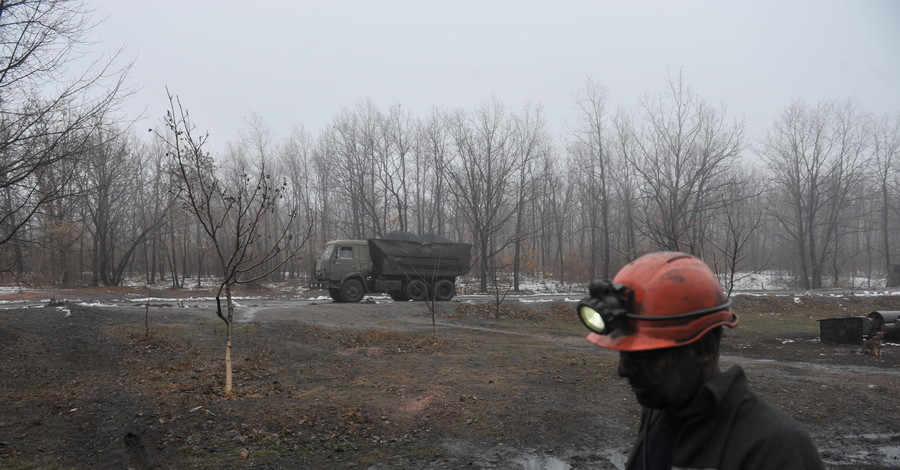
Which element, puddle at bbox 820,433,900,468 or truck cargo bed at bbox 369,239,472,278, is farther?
truck cargo bed at bbox 369,239,472,278

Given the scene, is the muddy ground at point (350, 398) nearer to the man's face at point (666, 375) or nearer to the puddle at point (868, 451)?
the puddle at point (868, 451)

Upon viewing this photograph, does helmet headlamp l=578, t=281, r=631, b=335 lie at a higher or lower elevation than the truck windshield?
lower

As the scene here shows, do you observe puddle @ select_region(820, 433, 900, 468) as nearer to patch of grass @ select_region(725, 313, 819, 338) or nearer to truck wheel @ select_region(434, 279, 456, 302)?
patch of grass @ select_region(725, 313, 819, 338)

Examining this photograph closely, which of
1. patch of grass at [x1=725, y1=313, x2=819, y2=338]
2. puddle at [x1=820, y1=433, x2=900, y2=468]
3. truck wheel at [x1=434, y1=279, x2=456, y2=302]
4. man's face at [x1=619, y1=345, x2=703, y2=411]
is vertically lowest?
patch of grass at [x1=725, y1=313, x2=819, y2=338]

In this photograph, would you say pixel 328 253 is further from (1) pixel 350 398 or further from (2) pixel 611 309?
(2) pixel 611 309

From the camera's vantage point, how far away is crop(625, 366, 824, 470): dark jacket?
51.6 inches

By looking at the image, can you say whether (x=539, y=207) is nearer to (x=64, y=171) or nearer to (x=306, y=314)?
(x=306, y=314)

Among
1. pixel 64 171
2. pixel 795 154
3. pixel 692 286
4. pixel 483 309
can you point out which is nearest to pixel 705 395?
pixel 692 286

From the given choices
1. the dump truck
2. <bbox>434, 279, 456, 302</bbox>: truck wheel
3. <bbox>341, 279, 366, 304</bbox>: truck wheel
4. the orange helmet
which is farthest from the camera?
<bbox>434, 279, 456, 302</bbox>: truck wheel

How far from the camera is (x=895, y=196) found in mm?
→ 53375

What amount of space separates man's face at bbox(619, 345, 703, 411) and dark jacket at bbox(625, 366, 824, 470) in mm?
48

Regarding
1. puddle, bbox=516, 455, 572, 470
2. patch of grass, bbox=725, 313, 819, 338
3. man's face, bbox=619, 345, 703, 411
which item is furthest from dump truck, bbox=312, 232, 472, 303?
man's face, bbox=619, 345, 703, 411

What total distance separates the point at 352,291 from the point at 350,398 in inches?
657

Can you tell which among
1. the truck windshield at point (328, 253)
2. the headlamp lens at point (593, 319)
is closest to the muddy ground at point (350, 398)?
the headlamp lens at point (593, 319)
